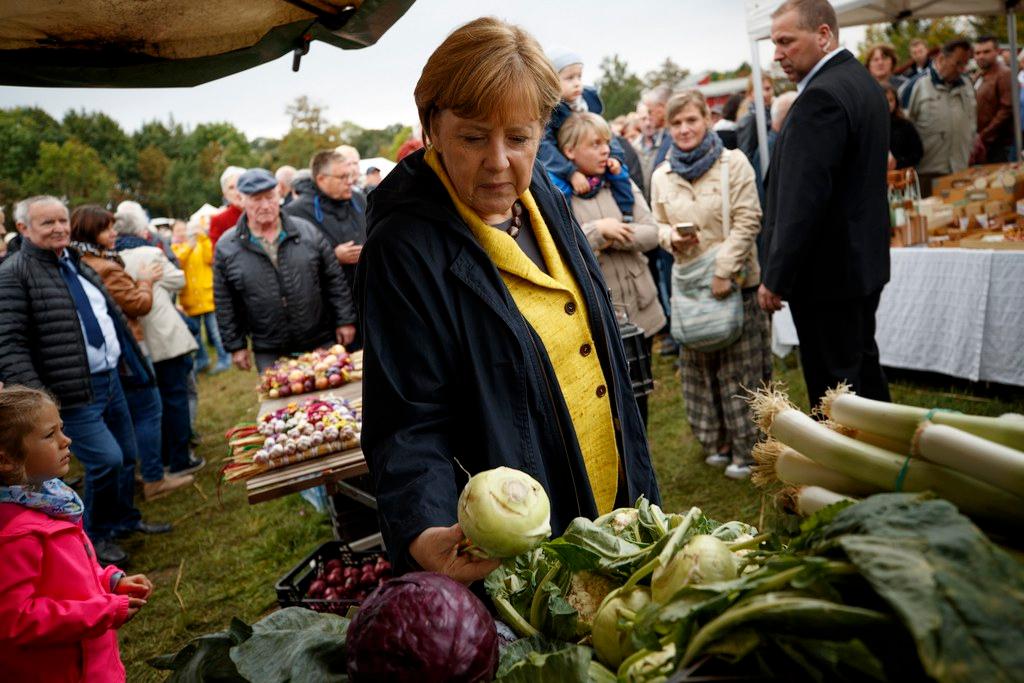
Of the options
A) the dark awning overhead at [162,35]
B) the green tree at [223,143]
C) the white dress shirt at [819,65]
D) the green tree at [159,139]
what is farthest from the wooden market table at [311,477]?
the green tree at [159,139]

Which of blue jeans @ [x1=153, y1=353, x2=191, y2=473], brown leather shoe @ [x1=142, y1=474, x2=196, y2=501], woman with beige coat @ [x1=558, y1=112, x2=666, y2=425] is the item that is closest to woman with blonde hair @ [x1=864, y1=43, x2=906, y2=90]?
woman with beige coat @ [x1=558, y1=112, x2=666, y2=425]

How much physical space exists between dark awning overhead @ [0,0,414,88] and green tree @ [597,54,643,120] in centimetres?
4650

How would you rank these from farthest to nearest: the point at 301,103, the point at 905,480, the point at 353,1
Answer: the point at 301,103 < the point at 353,1 < the point at 905,480

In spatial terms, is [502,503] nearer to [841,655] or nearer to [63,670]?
[841,655]

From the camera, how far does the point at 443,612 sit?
97 cm

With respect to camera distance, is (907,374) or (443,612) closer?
(443,612)

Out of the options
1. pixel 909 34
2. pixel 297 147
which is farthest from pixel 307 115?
pixel 909 34

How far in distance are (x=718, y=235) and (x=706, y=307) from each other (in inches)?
18.8

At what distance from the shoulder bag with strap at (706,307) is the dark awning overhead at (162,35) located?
8.51 ft

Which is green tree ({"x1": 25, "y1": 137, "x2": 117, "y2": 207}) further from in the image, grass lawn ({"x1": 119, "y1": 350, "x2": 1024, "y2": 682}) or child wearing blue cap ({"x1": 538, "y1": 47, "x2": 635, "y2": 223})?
child wearing blue cap ({"x1": 538, "y1": 47, "x2": 635, "y2": 223})

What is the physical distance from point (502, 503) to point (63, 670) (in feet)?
6.73

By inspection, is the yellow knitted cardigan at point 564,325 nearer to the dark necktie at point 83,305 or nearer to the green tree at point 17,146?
the dark necktie at point 83,305

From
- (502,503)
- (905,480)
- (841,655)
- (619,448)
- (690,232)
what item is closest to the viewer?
(841,655)

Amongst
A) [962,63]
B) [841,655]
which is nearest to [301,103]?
[962,63]
